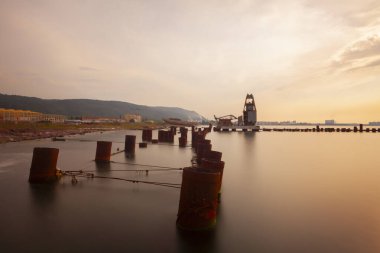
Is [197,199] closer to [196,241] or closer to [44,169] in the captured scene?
[196,241]

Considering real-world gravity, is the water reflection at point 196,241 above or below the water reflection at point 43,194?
below

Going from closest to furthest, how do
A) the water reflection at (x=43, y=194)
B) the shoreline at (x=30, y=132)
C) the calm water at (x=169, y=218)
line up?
the calm water at (x=169, y=218)
the water reflection at (x=43, y=194)
the shoreline at (x=30, y=132)

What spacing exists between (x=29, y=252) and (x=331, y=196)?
15.1 metres

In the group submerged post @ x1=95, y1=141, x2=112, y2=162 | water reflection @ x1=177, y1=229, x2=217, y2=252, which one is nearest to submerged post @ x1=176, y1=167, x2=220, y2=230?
water reflection @ x1=177, y1=229, x2=217, y2=252

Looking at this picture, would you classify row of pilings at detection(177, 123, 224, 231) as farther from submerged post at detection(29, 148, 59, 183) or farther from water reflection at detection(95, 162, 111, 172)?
water reflection at detection(95, 162, 111, 172)

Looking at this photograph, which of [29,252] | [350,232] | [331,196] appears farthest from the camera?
[331,196]

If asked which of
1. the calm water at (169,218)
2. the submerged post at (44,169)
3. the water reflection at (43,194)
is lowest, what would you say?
the calm water at (169,218)

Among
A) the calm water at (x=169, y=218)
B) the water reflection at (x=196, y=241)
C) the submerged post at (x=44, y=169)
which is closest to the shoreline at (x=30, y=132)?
the calm water at (x=169, y=218)

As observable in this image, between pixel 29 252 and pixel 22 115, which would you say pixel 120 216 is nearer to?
pixel 29 252

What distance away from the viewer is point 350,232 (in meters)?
10.1

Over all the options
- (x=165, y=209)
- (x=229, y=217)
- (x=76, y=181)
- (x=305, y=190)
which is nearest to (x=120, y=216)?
(x=165, y=209)

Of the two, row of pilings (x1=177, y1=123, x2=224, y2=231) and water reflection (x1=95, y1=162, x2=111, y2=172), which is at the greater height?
row of pilings (x1=177, y1=123, x2=224, y2=231)

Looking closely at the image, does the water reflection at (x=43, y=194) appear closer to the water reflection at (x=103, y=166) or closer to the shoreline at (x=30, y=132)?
the water reflection at (x=103, y=166)

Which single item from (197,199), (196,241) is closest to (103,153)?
(197,199)
